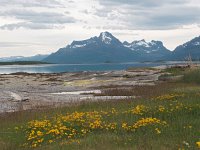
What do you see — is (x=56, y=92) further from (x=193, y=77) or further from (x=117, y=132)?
(x=117, y=132)

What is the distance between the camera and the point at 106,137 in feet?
47.0

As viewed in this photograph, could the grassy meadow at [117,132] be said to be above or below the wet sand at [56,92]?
above

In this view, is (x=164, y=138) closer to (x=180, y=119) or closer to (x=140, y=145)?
(x=140, y=145)

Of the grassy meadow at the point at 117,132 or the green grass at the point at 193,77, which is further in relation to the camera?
the green grass at the point at 193,77

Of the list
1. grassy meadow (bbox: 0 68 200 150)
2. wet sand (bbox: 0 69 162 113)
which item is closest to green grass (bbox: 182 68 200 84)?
wet sand (bbox: 0 69 162 113)

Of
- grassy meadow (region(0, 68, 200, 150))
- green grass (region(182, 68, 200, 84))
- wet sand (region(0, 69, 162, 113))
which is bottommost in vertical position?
wet sand (region(0, 69, 162, 113))

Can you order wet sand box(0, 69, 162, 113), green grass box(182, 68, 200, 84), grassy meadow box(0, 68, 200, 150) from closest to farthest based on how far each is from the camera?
grassy meadow box(0, 68, 200, 150), wet sand box(0, 69, 162, 113), green grass box(182, 68, 200, 84)

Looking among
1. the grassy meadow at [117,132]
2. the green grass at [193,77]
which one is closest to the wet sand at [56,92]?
the green grass at [193,77]

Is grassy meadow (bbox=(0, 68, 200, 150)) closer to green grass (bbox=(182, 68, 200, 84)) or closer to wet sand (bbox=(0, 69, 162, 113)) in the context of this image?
wet sand (bbox=(0, 69, 162, 113))

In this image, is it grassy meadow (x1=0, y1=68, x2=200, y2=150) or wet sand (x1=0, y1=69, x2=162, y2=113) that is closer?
grassy meadow (x1=0, y1=68, x2=200, y2=150)

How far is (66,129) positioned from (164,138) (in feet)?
12.5

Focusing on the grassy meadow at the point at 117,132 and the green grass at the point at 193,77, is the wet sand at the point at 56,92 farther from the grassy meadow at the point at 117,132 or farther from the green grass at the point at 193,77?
the grassy meadow at the point at 117,132

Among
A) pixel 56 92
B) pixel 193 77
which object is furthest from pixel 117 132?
pixel 56 92

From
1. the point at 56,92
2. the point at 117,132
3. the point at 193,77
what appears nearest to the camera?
the point at 117,132
